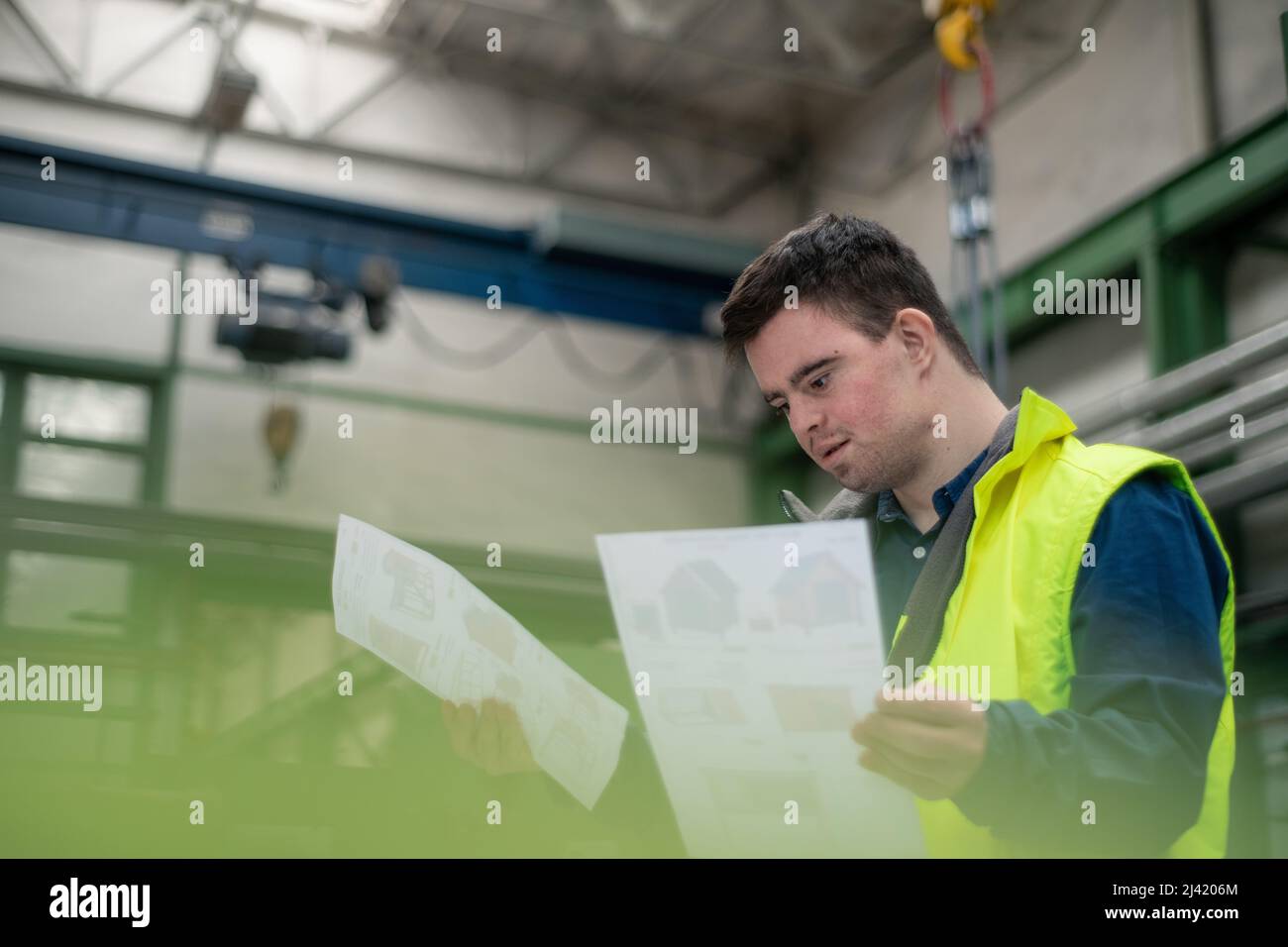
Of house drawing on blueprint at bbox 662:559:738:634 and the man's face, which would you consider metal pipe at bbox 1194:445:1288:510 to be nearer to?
Result: the man's face

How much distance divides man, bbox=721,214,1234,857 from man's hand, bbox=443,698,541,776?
55cm

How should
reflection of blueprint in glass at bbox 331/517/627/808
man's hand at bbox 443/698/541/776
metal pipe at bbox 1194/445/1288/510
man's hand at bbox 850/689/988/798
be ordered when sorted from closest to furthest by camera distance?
man's hand at bbox 850/689/988/798 → reflection of blueprint in glass at bbox 331/517/627/808 → man's hand at bbox 443/698/541/776 → metal pipe at bbox 1194/445/1288/510

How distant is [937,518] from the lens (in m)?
1.98

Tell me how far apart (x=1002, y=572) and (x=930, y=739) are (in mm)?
417

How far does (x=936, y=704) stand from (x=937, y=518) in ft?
2.26

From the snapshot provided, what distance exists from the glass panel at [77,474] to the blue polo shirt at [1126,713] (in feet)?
28.1

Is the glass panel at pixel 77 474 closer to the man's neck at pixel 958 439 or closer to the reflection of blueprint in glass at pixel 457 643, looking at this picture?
the reflection of blueprint in glass at pixel 457 643

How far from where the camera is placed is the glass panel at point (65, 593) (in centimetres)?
839

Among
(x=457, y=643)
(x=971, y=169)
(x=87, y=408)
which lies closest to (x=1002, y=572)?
(x=457, y=643)

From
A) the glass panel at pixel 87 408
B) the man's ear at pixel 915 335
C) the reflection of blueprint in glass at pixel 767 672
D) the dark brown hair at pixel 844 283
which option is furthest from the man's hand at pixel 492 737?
the glass panel at pixel 87 408

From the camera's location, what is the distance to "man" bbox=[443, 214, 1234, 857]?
4.50ft

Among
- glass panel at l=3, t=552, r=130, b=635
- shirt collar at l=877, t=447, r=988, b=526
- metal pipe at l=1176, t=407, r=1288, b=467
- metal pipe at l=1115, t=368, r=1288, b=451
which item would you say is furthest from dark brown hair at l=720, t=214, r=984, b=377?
glass panel at l=3, t=552, r=130, b=635

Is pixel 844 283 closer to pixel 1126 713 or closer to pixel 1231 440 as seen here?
pixel 1126 713
